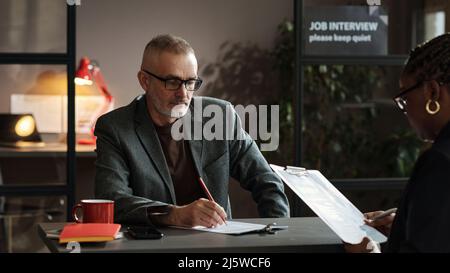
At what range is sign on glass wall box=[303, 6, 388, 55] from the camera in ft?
13.5

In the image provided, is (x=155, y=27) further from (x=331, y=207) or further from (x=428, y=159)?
(x=428, y=159)

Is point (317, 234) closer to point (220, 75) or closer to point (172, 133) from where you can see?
point (172, 133)

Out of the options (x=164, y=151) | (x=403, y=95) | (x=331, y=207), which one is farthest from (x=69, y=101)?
(x=403, y=95)

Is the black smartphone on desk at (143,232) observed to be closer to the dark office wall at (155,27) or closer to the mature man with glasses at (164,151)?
the mature man with glasses at (164,151)

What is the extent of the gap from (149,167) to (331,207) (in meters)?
0.72

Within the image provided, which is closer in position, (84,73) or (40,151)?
(40,151)

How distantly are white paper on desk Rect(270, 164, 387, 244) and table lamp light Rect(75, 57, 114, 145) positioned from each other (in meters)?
3.39

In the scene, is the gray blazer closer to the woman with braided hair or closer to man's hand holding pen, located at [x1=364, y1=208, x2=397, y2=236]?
man's hand holding pen, located at [x1=364, y1=208, x2=397, y2=236]

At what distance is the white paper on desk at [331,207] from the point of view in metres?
1.82

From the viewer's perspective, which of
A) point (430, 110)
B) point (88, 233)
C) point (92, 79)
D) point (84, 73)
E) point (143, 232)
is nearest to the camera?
point (430, 110)

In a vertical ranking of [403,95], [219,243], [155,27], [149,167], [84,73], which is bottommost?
[219,243]

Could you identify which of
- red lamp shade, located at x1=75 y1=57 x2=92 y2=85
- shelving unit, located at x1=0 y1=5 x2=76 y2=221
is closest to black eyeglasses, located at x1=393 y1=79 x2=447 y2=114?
shelving unit, located at x1=0 y1=5 x2=76 y2=221

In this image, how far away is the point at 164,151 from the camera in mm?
2527

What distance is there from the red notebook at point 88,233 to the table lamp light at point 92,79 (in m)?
3.34
